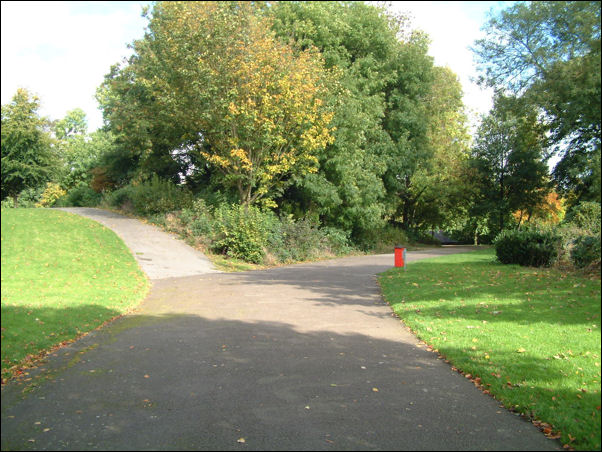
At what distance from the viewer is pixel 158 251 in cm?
1956

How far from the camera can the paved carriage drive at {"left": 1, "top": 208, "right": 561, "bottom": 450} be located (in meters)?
4.25

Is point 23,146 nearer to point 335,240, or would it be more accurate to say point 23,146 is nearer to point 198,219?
point 198,219

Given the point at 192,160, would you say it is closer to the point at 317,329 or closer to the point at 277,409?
the point at 317,329

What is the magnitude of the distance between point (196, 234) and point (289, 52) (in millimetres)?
10255

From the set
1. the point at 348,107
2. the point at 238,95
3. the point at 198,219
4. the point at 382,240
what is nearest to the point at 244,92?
the point at 238,95

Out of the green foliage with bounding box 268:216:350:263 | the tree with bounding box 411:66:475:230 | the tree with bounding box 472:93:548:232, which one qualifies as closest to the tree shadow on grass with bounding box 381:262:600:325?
the green foliage with bounding box 268:216:350:263

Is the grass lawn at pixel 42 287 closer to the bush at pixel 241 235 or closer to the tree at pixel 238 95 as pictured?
the bush at pixel 241 235

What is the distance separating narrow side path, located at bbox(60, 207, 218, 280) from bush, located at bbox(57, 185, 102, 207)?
1158 centimetres

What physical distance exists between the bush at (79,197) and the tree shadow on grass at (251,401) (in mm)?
30436

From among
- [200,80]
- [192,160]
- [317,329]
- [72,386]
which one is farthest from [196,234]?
[72,386]

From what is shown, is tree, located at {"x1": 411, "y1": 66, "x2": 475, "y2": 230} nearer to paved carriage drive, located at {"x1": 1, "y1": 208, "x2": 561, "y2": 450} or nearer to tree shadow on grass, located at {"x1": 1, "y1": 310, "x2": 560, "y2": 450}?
paved carriage drive, located at {"x1": 1, "y1": 208, "x2": 561, "y2": 450}

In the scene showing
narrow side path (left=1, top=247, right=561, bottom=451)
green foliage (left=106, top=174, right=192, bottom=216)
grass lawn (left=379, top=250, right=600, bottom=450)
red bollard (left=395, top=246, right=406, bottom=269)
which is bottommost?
narrow side path (left=1, top=247, right=561, bottom=451)

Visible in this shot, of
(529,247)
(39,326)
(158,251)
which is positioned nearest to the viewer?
(39,326)

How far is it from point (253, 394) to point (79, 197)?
Answer: 36.4m
